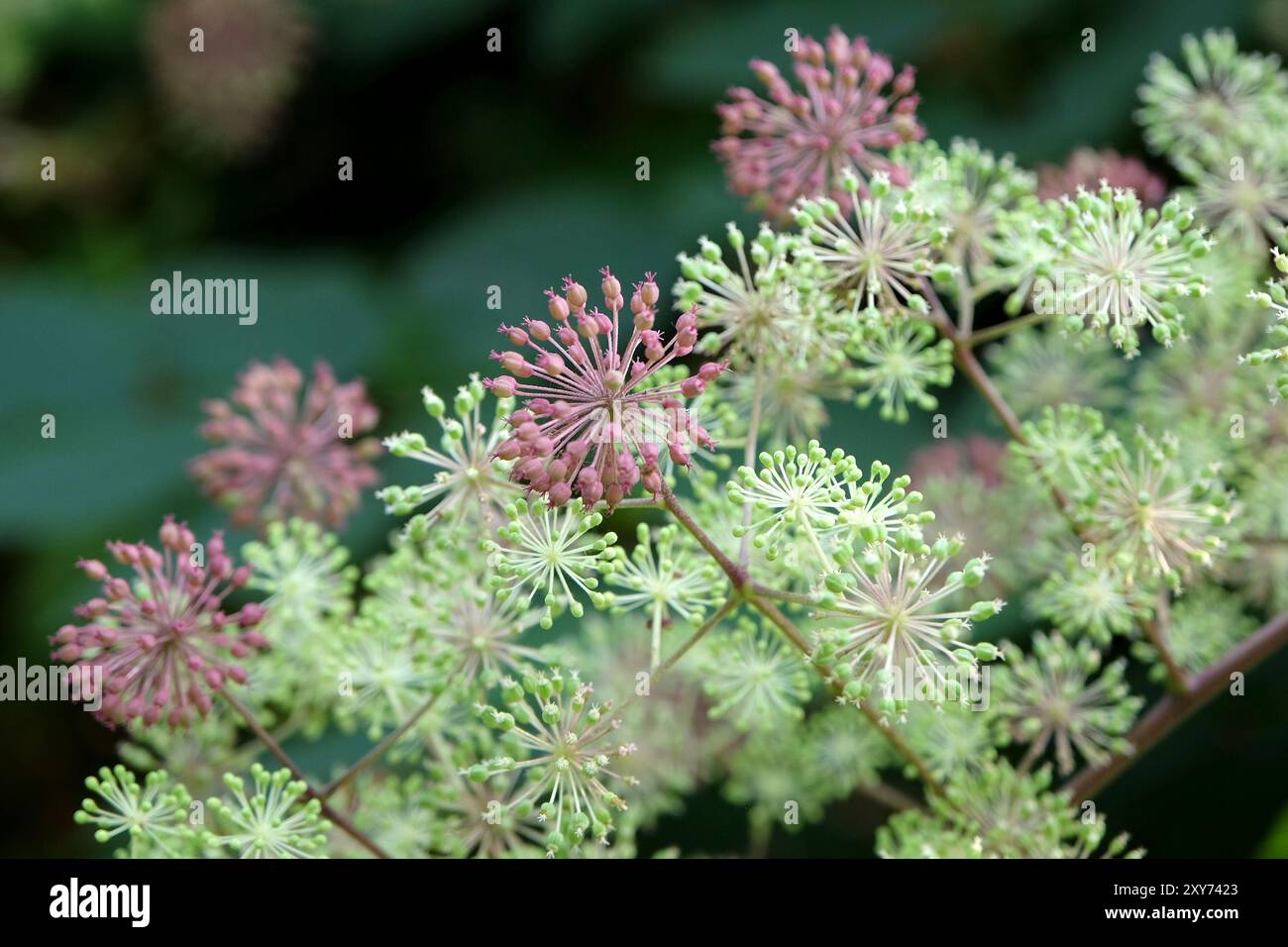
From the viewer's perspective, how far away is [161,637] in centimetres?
133

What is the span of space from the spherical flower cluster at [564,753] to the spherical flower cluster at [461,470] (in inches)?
8.1

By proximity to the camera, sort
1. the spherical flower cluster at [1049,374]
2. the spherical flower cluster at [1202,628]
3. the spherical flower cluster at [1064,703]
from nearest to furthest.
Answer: the spherical flower cluster at [1064,703] → the spherical flower cluster at [1202,628] → the spherical flower cluster at [1049,374]

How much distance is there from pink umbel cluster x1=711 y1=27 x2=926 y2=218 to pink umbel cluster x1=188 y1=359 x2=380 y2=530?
2.08 feet

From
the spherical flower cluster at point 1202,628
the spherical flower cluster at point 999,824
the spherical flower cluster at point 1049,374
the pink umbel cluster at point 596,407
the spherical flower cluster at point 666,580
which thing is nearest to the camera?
the pink umbel cluster at point 596,407

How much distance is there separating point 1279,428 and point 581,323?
1063 millimetres

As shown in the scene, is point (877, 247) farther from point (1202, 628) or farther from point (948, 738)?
point (1202, 628)

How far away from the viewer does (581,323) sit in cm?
110

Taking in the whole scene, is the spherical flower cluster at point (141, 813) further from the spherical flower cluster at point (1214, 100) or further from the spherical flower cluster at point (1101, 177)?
the spherical flower cluster at point (1214, 100)

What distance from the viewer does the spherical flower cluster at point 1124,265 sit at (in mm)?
1275

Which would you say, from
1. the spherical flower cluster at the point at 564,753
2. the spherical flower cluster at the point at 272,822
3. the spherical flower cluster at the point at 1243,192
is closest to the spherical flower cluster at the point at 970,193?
the spherical flower cluster at the point at 1243,192

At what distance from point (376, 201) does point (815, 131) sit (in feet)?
9.24

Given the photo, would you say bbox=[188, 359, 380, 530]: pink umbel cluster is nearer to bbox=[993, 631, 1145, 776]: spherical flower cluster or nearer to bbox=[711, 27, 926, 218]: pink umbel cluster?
bbox=[711, 27, 926, 218]: pink umbel cluster

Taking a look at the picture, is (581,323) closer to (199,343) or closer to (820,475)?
(820,475)

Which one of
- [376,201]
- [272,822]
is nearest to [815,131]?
[272,822]
